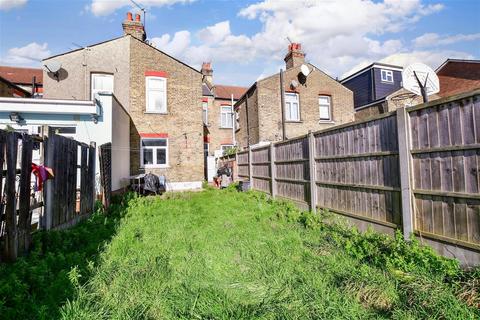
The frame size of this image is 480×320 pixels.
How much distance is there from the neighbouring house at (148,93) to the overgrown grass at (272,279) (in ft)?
31.2

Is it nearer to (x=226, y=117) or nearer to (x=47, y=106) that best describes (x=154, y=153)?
(x=47, y=106)

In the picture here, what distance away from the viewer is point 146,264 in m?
3.65

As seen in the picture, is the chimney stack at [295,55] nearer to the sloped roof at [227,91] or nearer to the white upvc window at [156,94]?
the sloped roof at [227,91]

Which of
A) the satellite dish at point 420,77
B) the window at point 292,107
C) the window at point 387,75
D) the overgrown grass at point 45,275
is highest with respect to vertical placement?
the window at point 387,75

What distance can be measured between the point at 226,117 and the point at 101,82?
10.8 metres

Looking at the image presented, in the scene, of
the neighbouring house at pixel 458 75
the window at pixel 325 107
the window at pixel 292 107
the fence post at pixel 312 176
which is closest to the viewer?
the fence post at pixel 312 176

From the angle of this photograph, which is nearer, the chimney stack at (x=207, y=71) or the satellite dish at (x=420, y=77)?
the satellite dish at (x=420, y=77)

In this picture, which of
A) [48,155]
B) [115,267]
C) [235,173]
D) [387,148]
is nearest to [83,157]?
[48,155]

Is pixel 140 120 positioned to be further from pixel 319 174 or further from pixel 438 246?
pixel 438 246

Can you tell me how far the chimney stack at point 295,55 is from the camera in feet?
59.9

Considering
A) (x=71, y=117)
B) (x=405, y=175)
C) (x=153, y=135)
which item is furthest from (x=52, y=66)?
(x=405, y=175)

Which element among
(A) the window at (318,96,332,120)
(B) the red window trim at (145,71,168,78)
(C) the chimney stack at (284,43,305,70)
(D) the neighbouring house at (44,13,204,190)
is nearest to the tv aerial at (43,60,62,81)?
(D) the neighbouring house at (44,13,204,190)

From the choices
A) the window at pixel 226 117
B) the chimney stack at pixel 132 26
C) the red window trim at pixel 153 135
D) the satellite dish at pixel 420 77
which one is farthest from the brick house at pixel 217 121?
the satellite dish at pixel 420 77

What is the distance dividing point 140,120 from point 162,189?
12.5 ft
